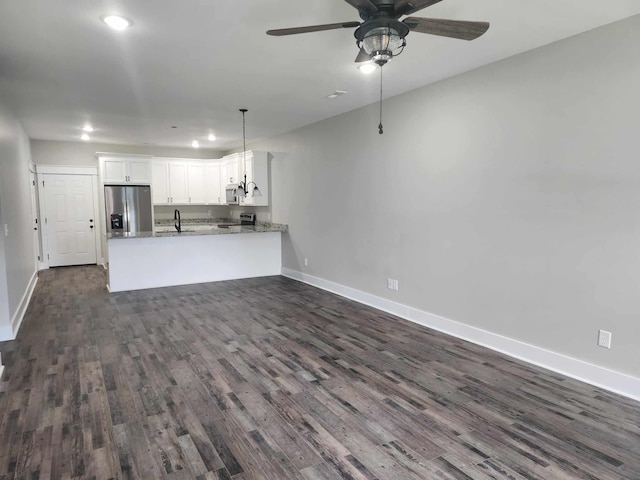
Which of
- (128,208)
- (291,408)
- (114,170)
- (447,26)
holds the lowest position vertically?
(291,408)

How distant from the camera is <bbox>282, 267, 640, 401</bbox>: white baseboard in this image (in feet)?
9.39

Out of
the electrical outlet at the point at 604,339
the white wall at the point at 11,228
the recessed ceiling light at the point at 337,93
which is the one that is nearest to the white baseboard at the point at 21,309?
the white wall at the point at 11,228

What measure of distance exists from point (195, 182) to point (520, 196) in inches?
291

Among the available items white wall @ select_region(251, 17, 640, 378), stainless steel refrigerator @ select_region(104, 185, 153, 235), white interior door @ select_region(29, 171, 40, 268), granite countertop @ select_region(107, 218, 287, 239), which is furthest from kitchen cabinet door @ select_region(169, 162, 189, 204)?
white wall @ select_region(251, 17, 640, 378)

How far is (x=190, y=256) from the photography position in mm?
6531

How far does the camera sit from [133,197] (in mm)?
7977

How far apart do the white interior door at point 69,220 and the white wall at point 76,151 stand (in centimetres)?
30

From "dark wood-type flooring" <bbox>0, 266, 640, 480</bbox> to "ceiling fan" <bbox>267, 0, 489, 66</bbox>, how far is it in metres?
2.18

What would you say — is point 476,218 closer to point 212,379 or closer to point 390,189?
point 390,189

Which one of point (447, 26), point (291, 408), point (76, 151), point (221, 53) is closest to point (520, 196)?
point (447, 26)

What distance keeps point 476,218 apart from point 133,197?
682 centimetres

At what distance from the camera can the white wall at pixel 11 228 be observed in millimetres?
3895

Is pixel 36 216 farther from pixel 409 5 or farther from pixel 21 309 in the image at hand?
pixel 409 5

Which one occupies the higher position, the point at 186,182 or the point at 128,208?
the point at 186,182
